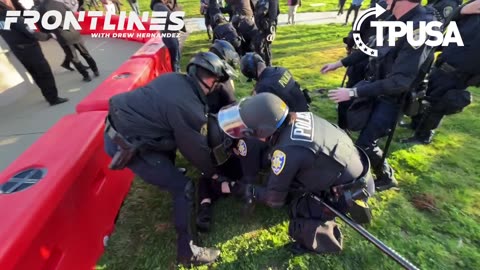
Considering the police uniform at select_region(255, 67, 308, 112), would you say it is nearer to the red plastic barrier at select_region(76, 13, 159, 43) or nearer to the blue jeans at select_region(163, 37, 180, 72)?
the blue jeans at select_region(163, 37, 180, 72)

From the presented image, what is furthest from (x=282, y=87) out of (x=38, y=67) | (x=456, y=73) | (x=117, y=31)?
(x=117, y=31)

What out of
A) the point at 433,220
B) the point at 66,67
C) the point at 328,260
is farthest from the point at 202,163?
the point at 66,67

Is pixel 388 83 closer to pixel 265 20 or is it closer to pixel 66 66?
pixel 265 20

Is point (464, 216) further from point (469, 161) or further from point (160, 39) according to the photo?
point (160, 39)

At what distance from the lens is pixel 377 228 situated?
9.27ft

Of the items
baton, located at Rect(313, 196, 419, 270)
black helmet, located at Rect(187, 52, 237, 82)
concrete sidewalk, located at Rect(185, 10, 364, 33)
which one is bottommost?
concrete sidewalk, located at Rect(185, 10, 364, 33)

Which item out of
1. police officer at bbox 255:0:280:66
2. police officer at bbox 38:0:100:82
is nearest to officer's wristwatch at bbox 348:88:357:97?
police officer at bbox 255:0:280:66

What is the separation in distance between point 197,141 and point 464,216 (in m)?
2.72

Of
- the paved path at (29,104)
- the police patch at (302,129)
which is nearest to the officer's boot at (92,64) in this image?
the paved path at (29,104)

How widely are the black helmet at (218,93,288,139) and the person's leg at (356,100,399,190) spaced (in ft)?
5.04

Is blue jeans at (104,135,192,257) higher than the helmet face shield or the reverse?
the reverse

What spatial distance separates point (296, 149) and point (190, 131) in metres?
0.83

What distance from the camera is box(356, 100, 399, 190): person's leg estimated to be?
10.0ft

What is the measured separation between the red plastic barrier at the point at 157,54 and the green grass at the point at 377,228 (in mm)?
1778
